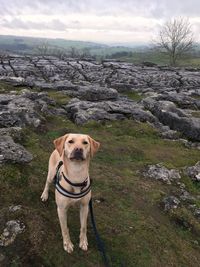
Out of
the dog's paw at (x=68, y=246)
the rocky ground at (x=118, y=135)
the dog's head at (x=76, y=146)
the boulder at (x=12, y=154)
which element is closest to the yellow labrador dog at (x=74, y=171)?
the dog's head at (x=76, y=146)

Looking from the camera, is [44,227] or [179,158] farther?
[179,158]

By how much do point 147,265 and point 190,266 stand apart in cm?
169

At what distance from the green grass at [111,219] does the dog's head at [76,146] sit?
133 inches

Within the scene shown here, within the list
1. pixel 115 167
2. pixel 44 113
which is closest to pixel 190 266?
pixel 115 167

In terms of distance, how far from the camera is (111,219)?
13.9 meters

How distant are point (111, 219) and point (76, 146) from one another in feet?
16.9

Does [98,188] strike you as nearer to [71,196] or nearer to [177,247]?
[177,247]

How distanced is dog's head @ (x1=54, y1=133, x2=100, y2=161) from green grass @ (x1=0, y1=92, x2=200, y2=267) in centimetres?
337

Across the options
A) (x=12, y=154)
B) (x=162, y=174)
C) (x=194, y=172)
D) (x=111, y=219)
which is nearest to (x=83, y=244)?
(x=111, y=219)

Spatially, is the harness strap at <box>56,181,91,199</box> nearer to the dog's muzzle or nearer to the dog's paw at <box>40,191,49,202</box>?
the dog's muzzle

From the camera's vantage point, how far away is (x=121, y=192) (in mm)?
16578

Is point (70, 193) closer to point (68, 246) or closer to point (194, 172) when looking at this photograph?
point (68, 246)

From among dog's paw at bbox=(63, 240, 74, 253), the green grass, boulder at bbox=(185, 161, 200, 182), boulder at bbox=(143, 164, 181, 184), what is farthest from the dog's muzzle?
boulder at bbox=(185, 161, 200, 182)

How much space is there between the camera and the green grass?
11391mm
